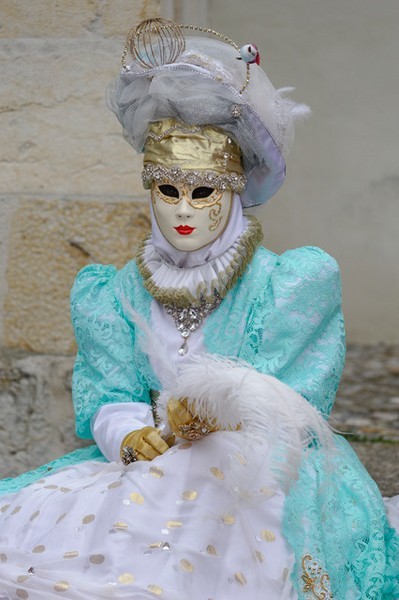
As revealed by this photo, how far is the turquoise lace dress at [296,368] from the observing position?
2.46 metres

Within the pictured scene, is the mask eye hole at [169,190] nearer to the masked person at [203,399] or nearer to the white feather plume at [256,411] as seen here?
the masked person at [203,399]

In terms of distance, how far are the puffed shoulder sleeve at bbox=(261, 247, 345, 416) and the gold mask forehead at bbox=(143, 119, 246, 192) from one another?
258 millimetres

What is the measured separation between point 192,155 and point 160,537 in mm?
907

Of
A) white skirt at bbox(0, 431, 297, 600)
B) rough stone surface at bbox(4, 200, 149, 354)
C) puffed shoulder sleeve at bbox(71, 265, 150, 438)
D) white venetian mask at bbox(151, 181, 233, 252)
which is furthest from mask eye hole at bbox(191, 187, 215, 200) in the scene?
rough stone surface at bbox(4, 200, 149, 354)

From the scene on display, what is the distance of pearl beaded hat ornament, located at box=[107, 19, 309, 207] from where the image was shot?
2670 mm

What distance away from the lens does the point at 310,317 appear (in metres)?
2.71

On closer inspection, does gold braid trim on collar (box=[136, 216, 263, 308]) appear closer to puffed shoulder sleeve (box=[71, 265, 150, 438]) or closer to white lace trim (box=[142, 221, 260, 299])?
white lace trim (box=[142, 221, 260, 299])

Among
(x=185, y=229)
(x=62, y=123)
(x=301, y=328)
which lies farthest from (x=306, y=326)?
(x=62, y=123)

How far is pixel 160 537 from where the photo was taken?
2.31 m

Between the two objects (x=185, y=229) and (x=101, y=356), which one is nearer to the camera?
(x=185, y=229)

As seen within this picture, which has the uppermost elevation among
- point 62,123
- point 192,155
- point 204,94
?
point 204,94

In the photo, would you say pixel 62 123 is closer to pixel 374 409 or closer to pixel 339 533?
pixel 339 533

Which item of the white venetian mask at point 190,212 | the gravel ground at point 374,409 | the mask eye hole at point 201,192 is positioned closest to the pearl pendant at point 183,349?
the white venetian mask at point 190,212

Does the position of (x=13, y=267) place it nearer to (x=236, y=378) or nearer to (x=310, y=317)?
(x=310, y=317)
